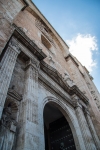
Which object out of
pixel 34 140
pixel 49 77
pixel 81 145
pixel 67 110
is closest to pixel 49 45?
pixel 49 77

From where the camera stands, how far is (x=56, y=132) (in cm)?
630

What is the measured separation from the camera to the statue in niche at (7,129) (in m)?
2.58

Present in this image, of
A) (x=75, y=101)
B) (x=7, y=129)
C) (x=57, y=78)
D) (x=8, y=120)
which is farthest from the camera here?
(x=75, y=101)

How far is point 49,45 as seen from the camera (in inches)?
439

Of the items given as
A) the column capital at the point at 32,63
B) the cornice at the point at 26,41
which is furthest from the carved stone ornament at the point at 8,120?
the cornice at the point at 26,41

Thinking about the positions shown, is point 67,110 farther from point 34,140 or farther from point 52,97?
point 34,140

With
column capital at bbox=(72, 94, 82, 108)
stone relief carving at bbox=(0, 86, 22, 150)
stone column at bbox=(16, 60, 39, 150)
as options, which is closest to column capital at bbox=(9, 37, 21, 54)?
stone column at bbox=(16, 60, 39, 150)

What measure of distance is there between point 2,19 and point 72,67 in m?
8.49

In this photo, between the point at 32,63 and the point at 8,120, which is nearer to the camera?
the point at 8,120

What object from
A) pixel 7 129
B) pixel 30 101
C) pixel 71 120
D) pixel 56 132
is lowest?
pixel 7 129

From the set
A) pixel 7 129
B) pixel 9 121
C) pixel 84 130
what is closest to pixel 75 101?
pixel 84 130

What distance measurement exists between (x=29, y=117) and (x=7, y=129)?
59 centimetres

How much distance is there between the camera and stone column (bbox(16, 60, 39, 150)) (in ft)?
8.98

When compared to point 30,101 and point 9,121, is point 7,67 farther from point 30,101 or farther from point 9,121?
point 9,121
